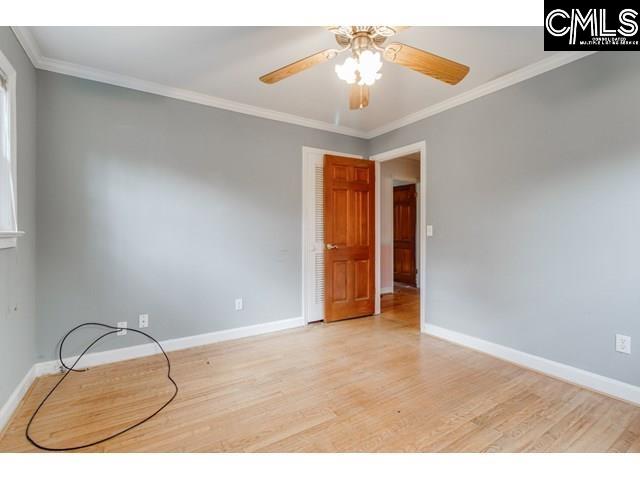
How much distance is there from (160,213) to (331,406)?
7.27 ft

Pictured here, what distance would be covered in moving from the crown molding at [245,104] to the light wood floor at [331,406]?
239cm

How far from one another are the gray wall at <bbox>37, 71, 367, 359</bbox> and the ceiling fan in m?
1.52

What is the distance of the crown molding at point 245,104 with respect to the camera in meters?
2.25

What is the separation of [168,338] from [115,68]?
2.37m

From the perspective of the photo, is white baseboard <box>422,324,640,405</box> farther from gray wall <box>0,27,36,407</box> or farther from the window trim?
the window trim

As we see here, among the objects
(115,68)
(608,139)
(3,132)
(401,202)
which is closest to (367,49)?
(608,139)

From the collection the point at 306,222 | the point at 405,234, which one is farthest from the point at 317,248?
the point at 405,234

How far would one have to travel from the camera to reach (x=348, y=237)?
12.7 ft

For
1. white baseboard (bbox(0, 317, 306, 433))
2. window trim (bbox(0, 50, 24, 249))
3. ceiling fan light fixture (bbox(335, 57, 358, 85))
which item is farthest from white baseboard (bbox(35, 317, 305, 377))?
ceiling fan light fixture (bbox(335, 57, 358, 85))

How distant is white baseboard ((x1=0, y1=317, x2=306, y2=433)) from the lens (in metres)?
1.95
